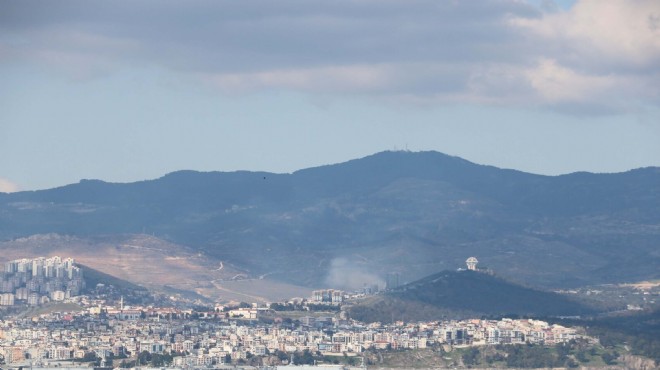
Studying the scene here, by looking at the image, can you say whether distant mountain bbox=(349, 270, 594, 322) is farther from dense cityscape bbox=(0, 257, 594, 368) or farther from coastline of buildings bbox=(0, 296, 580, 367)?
coastline of buildings bbox=(0, 296, 580, 367)

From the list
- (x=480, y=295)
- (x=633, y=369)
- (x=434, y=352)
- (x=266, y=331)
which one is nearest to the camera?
(x=633, y=369)

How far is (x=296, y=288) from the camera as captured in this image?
185 metres

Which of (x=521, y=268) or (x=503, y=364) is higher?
(x=521, y=268)

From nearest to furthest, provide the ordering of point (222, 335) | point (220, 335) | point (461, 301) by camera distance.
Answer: point (222, 335)
point (220, 335)
point (461, 301)

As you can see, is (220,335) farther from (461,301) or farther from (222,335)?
(461,301)

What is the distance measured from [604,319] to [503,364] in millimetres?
25728

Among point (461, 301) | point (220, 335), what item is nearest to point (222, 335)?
point (220, 335)

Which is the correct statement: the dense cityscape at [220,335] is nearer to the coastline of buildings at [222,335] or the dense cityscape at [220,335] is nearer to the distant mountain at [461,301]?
the coastline of buildings at [222,335]

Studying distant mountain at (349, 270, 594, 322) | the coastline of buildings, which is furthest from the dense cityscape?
distant mountain at (349, 270, 594, 322)

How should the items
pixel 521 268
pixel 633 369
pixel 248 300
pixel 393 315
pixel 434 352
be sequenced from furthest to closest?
pixel 521 268 < pixel 248 300 < pixel 393 315 < pixel 434 352 < pixel 633 369

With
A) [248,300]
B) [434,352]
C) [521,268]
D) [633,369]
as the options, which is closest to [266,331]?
[434,352]

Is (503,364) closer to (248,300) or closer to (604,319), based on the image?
(604,319)

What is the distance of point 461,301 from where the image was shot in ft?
514

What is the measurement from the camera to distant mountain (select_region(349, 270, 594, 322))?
489 feet
